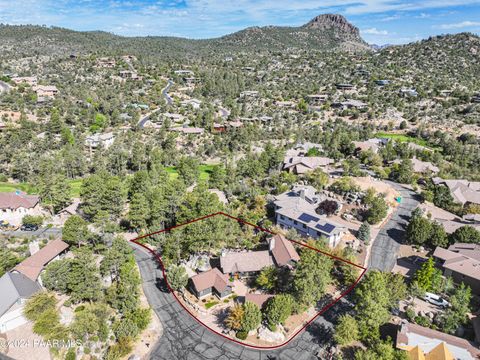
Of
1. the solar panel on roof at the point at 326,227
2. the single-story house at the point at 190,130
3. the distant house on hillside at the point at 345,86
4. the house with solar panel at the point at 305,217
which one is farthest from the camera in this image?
the distant house on hillside at the point at 345,86

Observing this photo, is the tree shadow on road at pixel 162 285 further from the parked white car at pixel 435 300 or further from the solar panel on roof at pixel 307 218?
the parked white car at pixel 435 300

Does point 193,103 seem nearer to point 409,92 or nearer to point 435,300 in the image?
point 409,92

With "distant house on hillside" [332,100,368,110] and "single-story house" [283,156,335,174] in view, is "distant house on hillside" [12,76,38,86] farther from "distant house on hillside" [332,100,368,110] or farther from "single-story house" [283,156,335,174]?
"distant house on hillside" [332,100,368,110]

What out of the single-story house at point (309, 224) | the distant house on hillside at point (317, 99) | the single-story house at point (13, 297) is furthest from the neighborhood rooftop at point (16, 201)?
the distant house on hillside at point (317, 99)

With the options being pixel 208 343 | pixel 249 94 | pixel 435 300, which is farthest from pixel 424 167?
pixel 249 94

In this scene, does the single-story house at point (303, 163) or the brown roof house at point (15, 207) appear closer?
the brown roof house at point (15, 207)

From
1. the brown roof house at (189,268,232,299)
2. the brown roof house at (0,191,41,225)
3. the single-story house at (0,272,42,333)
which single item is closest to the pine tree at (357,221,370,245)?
the brown roof house at (189,268,232,299)

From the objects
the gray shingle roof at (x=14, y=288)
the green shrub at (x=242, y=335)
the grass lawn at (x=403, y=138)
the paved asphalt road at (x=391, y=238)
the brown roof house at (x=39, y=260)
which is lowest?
the green shrub at (x=242, y=335)
